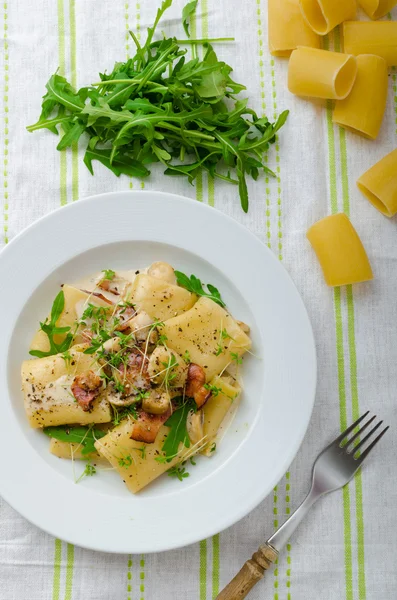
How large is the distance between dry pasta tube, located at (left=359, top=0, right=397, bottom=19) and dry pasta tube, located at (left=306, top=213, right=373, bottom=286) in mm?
885

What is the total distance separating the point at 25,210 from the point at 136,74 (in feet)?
2.31

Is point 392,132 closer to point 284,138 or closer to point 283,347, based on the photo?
point 284,138

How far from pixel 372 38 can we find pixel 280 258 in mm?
992

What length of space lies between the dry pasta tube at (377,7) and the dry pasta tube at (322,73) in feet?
0.84

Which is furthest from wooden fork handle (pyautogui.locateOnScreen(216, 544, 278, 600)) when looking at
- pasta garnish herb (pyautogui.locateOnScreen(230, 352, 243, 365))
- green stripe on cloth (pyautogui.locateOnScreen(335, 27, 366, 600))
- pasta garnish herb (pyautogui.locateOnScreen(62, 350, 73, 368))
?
pasta garnish herb (pyautogui.locateOnScreen(62, 350, 73, 368))

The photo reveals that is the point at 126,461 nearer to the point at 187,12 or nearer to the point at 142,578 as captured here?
the point at 142,578

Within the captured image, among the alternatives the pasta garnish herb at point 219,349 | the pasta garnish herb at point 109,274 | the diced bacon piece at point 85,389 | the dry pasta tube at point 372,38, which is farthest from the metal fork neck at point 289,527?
the dry pasta tube at point 372,38

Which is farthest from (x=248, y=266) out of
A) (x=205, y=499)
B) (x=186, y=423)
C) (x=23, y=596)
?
(x=23, y=596)

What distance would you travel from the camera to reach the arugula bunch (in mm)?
2559

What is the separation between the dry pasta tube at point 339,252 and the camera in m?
2.64

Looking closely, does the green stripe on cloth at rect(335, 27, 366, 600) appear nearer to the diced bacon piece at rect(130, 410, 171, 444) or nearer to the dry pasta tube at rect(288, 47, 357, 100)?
the dry pasta tube at rect(288, 47, 357, 100)

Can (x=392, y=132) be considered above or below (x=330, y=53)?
below

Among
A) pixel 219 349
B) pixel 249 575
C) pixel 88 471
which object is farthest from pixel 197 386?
pixel 249 575

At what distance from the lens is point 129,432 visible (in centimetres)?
241
